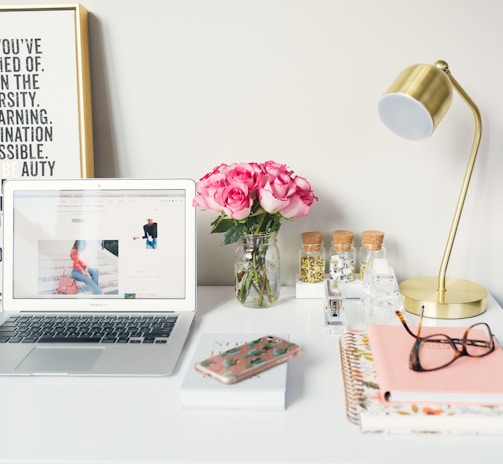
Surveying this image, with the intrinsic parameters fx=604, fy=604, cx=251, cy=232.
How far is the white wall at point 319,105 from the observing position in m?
1.21

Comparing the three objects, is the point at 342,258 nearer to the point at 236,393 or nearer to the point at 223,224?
the point at 223,224

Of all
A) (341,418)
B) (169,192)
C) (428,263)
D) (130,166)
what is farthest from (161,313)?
(428,263)

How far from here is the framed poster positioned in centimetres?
123

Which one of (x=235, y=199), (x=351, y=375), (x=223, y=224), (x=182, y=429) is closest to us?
(x=182, y=429)

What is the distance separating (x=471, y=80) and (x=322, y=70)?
30cm

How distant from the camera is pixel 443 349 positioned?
88 centimetres

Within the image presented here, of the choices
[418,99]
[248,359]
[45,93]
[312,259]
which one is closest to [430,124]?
[418,99]

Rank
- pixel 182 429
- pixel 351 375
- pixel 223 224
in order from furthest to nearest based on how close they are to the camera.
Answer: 1. pixel 223 224
2. pixel 351 375
3. pixel 182 429

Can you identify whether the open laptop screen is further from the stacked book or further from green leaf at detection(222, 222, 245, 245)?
the stacked book

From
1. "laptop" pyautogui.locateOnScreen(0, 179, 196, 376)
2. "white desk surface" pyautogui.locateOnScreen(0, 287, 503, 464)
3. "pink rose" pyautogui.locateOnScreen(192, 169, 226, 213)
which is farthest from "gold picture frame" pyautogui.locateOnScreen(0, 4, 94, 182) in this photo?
"white desk surface" pyautogui.locateOnScreen(0, 287, 503, 464)

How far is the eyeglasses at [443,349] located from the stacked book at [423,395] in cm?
1

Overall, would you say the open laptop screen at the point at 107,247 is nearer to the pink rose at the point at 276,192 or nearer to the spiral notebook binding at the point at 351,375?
the pink rose at the point at 276,192

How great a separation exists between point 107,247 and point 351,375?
530mm

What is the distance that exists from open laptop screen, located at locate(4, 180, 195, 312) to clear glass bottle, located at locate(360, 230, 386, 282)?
1.16 ft
